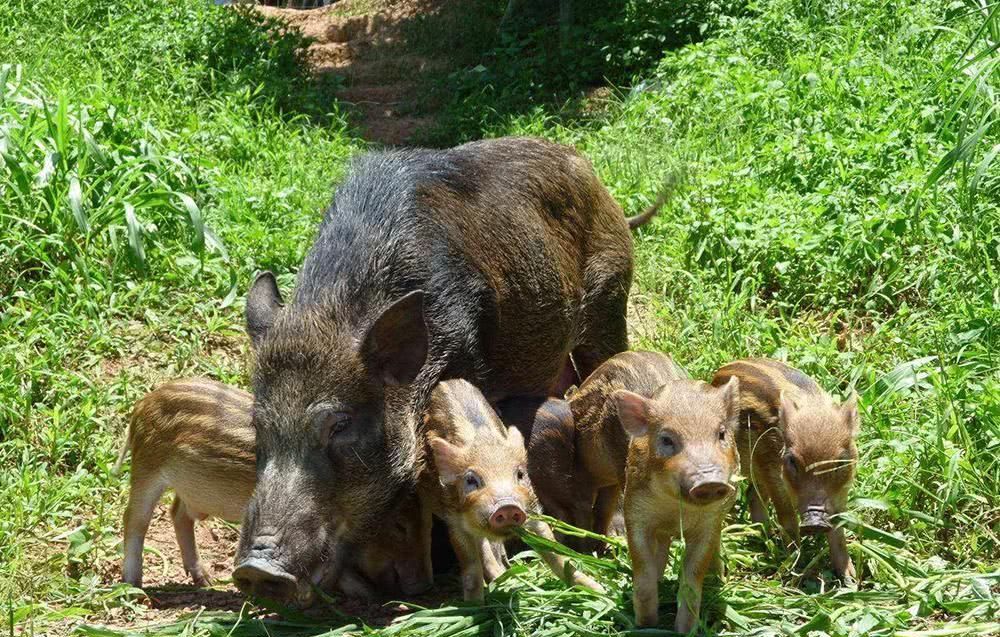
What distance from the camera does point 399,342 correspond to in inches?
194

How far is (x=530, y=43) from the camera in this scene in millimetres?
11367

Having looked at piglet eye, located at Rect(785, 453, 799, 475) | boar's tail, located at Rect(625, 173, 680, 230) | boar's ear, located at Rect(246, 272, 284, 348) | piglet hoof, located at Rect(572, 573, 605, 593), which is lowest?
piglet hoof, located at Rect(572, 573, 605, 593)

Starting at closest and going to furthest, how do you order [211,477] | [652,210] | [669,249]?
[211,477], [652,210], [669,249]

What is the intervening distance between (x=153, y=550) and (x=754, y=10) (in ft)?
20.9

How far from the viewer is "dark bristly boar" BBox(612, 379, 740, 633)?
13.1 feet

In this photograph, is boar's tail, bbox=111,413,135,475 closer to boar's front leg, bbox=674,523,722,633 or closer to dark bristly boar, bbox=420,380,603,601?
dark bristly boar, bbox=420,380,603,601

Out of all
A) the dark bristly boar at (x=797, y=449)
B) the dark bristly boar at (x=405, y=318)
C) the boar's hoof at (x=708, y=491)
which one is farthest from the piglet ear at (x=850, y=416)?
the dark bristly boar at (x=405, y=318)

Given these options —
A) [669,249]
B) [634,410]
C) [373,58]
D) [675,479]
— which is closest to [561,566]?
[634,410]

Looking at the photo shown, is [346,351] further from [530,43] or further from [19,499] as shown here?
[530,43]

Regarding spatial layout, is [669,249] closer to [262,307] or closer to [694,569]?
[262,307]

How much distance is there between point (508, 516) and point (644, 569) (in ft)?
1.47

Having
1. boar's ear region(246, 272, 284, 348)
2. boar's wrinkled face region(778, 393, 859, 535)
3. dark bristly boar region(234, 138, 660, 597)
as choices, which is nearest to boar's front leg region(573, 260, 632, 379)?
dark bristly boar region(234, 138, 660, 597)

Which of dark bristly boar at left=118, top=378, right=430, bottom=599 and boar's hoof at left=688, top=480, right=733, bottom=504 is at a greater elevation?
boar's hoof at left=688, top=480, right=733, bottom=504

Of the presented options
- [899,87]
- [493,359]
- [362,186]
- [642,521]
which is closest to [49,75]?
[362,186]
